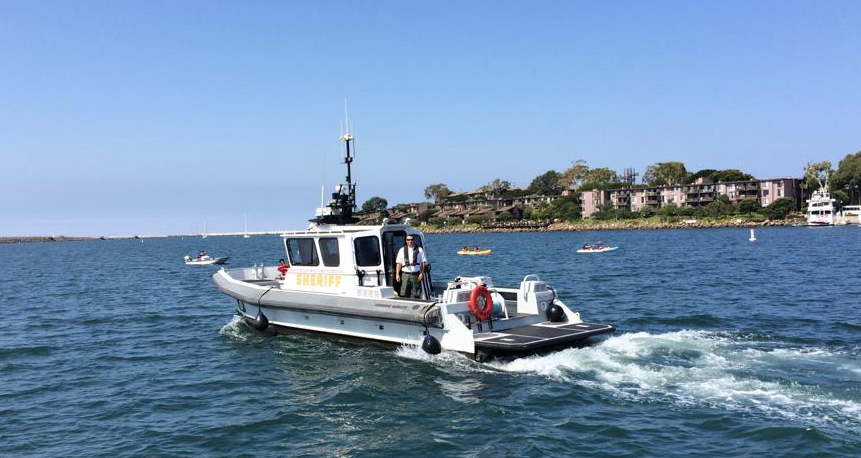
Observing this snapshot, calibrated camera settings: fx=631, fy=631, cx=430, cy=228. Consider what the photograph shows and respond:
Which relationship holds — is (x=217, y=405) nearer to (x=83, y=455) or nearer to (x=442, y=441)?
(x=83, y=455)

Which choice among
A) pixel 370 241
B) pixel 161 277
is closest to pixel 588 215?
pixel 161 277

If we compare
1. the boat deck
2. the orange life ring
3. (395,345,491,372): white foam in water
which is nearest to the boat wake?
(395,345,491,372): white foam in water

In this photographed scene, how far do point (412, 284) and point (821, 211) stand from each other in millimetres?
108683

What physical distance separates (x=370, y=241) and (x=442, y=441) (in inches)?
273

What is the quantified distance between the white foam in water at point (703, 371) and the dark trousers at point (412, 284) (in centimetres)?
288

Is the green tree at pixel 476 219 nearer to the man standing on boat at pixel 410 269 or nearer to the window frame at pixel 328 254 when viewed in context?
the window frame at pixel 328 254

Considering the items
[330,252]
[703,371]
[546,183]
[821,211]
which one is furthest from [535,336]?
[546,183]

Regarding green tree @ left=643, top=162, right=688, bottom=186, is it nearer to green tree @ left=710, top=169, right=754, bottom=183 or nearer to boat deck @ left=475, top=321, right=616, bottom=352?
green tree @ left=710, top=169, right=754, bottom=183

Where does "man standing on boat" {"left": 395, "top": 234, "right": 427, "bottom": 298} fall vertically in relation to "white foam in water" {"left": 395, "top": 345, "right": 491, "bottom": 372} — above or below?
above

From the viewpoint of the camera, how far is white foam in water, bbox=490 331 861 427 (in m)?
9.23

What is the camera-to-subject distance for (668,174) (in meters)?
148

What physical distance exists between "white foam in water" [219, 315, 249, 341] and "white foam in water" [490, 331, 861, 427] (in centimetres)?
819

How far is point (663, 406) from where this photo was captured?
948cm

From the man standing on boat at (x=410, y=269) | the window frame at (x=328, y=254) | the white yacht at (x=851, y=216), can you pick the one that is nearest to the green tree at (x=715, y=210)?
the white yacht at (x=851, y=216)
